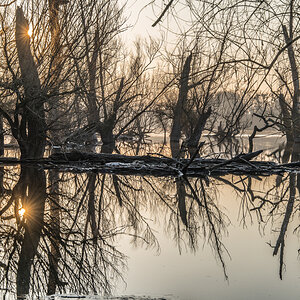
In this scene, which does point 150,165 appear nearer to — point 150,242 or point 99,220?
point 99,220

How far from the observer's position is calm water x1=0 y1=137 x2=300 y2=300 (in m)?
2.51

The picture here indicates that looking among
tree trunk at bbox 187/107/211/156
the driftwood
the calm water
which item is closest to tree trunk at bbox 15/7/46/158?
the driftwood

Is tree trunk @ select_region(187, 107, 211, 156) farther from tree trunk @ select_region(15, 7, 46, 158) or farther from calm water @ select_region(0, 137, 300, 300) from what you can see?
calm water @ select_region(0, 137, 300, 300)

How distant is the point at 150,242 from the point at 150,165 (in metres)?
6.03

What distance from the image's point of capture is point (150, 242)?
363 centimetres

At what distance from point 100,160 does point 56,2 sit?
3724 millimetres

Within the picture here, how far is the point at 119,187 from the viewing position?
7.20 metres

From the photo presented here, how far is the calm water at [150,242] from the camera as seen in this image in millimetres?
2508

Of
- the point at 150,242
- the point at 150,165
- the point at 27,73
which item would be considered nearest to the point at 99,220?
the point at 150,242

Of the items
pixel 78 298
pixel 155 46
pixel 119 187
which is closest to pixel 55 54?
pixel 119 187

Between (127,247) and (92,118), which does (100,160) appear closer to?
(127,247)

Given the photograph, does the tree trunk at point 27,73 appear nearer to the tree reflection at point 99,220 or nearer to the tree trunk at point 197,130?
the tree reflection at point 99,220

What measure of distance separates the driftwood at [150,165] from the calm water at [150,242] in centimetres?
259

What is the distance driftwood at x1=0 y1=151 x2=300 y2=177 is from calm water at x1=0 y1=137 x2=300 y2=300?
2593 mm
